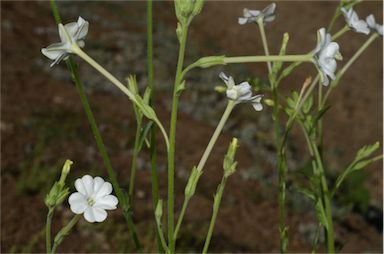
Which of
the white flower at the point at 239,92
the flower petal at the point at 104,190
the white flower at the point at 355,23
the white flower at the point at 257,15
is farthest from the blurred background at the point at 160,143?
the flower petal at the point at 104,190

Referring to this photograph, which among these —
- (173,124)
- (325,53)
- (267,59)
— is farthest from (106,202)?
(325,53)

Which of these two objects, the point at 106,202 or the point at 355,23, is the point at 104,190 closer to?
the point at 106,202

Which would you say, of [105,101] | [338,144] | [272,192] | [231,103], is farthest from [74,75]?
[338,144]

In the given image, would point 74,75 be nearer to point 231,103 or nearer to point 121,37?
point 231,103

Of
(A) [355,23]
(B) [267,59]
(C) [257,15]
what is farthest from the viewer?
(C) [257,15]

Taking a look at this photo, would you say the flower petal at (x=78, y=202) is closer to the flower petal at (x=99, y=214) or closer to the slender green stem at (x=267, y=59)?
the flower petal at (x=99, y=214)

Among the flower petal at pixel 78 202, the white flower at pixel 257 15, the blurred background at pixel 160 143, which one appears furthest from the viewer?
the blurred background at pixel 160 143
